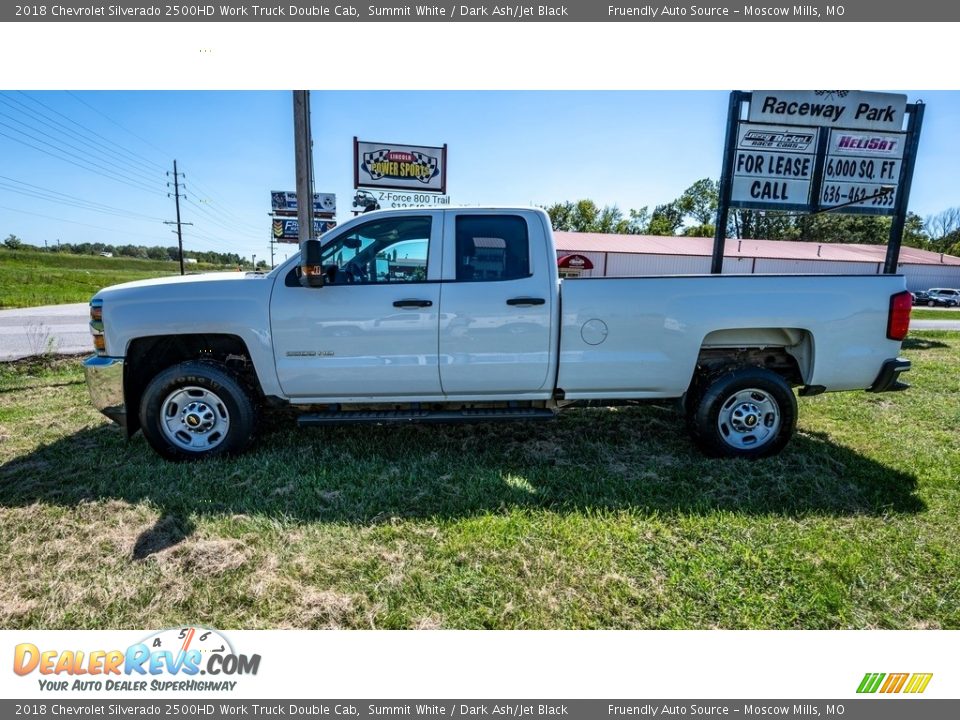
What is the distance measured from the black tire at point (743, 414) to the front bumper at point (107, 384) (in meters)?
4.53

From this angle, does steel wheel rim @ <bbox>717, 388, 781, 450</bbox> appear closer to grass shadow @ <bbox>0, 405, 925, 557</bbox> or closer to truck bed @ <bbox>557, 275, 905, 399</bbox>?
grass shadow @ <bbox>0, 405, 925, 557</bbox>

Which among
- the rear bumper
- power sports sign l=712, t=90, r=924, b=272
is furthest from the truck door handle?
power sports sign l=712, t=90, r=924, b=272

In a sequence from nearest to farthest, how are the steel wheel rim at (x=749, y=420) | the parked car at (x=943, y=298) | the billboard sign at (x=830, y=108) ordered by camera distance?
the steel wheel rim at (x=749, y=420) < the billboard sign at (x=830, y=108) < the parked car at (x=943, y=298)

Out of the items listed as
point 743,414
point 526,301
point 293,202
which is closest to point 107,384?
point 526,301

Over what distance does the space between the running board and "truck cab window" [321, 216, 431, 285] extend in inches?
41.9

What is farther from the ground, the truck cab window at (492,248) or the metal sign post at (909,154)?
the metal sign post at (909,154)

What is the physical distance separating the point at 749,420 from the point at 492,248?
2529mm

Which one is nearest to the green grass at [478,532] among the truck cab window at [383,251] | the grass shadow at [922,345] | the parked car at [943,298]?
the truck cab window at [383,251]

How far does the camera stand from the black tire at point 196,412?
372 cm

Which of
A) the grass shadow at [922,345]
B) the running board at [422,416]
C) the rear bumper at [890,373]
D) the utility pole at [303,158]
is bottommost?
the grass shadow at [922,345]

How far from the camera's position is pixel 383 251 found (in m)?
3.78

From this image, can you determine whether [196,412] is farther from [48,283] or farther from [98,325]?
[48,283]

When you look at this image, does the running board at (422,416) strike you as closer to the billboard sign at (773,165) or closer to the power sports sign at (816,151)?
the power sports sign at (816,151)

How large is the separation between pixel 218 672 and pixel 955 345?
47.9 feet
